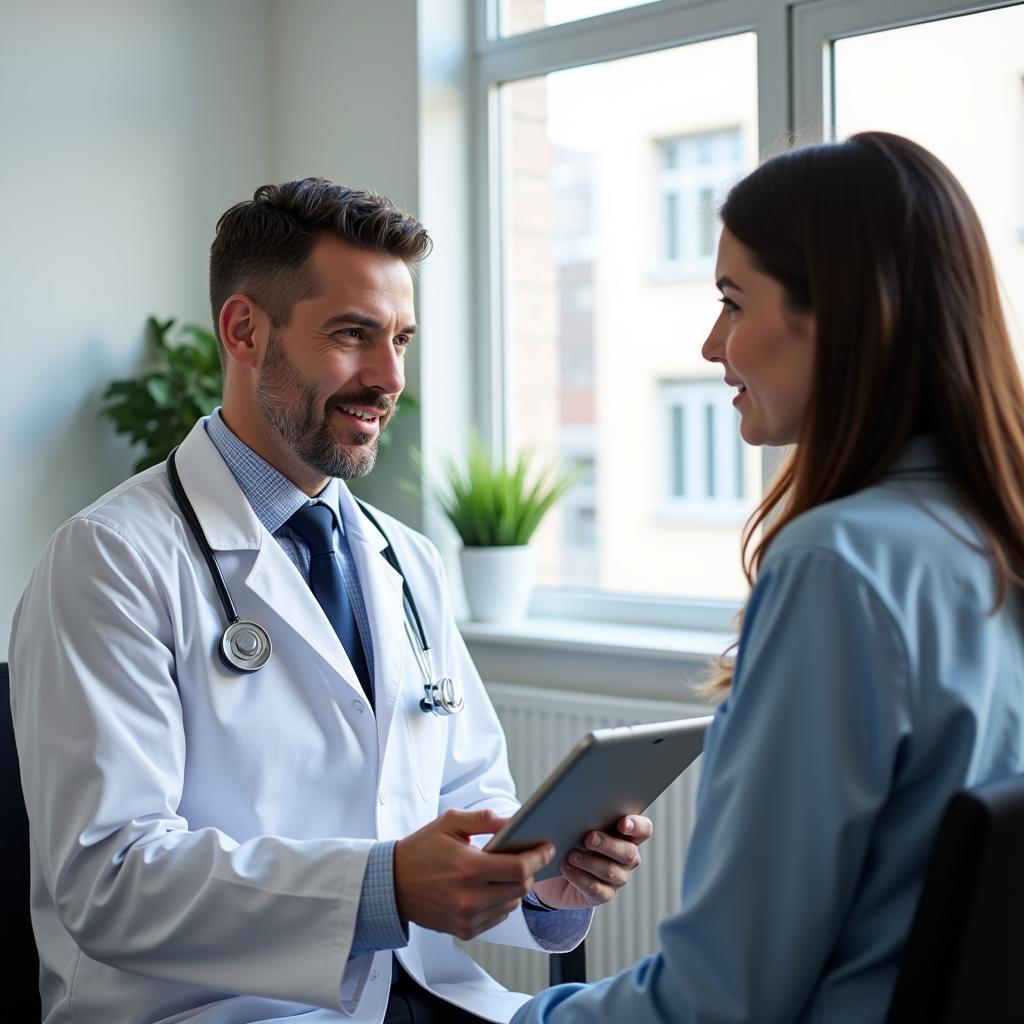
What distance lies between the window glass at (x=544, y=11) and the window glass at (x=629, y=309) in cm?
12

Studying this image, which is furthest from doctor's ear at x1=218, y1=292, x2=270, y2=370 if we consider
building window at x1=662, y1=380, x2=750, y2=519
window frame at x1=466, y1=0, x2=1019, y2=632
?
building window at x1=662, y1=380, x2=750, y2=519

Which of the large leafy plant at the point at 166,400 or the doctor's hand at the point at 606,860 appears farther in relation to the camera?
the large leafy plant at the point at 166,400

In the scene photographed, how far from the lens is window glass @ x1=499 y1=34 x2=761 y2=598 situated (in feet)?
8.86

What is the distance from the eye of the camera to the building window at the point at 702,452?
8.87 feet

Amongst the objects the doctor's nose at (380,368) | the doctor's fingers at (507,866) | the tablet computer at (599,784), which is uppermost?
the doctor's nose at (380,368)

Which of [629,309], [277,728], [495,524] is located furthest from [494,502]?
[277,728]

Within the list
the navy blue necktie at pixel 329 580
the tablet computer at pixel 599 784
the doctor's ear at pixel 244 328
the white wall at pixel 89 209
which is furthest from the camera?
the white wall at pixel 89 209

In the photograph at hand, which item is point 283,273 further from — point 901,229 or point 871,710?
point 871,710

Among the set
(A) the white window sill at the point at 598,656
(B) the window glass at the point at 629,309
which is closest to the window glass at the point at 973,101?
(B) the window glass at the point at 629,309

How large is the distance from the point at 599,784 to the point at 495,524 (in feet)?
5.31

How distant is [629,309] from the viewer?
2838 mm

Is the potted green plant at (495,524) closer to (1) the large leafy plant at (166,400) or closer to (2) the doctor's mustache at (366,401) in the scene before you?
(1) the large leafy plant at (166,400)

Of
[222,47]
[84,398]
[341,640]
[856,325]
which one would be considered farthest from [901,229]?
[222,47]

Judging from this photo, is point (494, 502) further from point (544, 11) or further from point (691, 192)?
point (544, 11)
